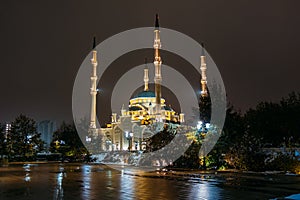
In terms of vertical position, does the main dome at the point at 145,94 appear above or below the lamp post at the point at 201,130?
above

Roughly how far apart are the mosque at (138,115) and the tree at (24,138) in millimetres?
11104

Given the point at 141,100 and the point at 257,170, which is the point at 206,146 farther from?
the point at 141,100

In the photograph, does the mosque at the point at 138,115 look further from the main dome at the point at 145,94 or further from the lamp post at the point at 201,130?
the lamp post at the point at 201,130

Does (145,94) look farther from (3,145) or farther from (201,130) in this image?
(201,130)

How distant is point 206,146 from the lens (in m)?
27.3

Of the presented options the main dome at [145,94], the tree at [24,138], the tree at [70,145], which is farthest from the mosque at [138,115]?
the tree at [24,138]

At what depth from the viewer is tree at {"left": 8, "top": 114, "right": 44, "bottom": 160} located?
53.1 metres

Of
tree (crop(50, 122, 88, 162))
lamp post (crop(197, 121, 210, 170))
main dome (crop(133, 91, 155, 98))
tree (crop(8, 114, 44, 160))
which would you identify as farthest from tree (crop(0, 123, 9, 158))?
main dome (crop(133, 91, 155, 98))

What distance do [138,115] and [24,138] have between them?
31.3 m

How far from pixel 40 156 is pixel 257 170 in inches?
1884

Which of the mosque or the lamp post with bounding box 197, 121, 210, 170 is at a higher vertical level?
the mosque

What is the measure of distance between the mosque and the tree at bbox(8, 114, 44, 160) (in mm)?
11104

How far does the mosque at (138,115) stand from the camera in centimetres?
6712

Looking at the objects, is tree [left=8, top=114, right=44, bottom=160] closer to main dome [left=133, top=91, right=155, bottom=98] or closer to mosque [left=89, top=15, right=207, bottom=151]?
mosque [left=89, top=15, right=207, bottom=151]
